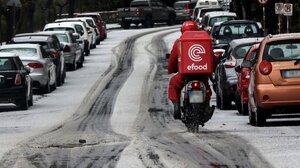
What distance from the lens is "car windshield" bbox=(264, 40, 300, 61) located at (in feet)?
59.4

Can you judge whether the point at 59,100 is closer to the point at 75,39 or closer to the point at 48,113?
the point at 48,113

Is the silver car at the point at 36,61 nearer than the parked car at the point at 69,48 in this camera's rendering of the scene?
Yes

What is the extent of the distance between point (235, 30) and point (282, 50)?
58.0 ft

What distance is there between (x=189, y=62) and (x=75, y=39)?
1011 inches

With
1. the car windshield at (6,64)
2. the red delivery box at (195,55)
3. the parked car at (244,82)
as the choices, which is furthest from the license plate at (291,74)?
the car windshield at (6,64)

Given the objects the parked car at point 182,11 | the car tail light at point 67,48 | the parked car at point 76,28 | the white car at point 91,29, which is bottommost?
the parked car at point 182,11

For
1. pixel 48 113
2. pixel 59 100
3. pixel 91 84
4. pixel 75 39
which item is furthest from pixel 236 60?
pixel 75 39

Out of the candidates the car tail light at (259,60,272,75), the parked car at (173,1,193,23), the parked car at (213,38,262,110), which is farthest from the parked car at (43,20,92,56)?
the parked car at (173,1,193,23)

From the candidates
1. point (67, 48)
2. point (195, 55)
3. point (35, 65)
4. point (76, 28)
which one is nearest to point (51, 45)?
point (35, 65)

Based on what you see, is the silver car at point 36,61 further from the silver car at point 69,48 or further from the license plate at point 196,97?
the license plate at point 196,97

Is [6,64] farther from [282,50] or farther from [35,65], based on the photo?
[282,50]

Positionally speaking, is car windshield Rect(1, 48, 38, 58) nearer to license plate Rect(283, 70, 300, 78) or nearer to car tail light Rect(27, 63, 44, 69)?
car tail light Rect(27, 63, 44, 69)

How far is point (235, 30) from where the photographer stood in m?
35.8

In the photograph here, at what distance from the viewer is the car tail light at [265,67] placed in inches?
706
